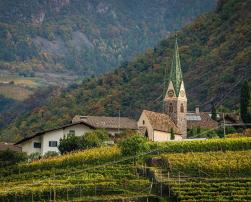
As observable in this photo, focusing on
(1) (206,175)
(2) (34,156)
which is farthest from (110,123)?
(1) (206,175)

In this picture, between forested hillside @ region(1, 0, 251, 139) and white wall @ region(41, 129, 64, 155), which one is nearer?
white wall @ region(41, 129, 64, 155)

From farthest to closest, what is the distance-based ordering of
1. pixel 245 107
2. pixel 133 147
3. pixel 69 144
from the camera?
pixel 245 107
pixel 69 144
pixel 133 147

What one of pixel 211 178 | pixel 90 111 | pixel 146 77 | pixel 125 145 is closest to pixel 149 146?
pixel 125 145

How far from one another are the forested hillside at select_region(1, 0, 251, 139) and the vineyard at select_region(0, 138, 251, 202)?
179 ft

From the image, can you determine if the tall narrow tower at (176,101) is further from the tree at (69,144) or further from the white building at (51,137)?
the tree at (69,144)

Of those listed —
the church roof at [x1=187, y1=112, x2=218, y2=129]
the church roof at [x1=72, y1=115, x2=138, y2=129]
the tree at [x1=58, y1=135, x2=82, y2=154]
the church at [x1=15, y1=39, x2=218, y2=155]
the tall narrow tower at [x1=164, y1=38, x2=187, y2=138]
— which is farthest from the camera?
the church roof at [x1=187, y1=112, x2=218, y2=129]

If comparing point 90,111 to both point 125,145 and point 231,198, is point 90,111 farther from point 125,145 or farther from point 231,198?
point 231,198

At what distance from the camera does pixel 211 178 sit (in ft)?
254

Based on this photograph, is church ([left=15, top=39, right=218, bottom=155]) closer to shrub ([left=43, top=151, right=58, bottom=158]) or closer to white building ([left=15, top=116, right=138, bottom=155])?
white building ([left=15, top=116, right=138, bottom=155])

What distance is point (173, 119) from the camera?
10812cm

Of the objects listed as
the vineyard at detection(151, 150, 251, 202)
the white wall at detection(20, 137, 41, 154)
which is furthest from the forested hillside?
the vineyard at detection(151, 150, 251, 202)

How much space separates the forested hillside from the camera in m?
154

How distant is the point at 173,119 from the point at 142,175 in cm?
2823

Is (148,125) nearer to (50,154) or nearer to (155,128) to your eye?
(155,128)
